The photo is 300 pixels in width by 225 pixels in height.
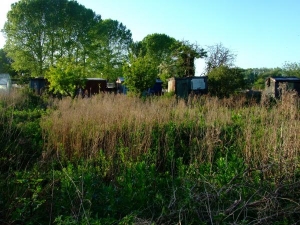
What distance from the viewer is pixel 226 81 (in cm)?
1989

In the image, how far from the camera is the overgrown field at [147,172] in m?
2.97

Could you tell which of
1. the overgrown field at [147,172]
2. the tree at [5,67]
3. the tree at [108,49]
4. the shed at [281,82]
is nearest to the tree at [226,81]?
the shed at [281,82]

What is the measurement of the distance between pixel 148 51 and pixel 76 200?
142 ft

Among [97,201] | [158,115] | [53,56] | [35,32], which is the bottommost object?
[97,201]

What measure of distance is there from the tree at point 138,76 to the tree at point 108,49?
16.1m

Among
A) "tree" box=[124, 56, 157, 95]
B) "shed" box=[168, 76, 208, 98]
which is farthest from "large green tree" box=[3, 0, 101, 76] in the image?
"tree" box=[124, 56, 157, 95]

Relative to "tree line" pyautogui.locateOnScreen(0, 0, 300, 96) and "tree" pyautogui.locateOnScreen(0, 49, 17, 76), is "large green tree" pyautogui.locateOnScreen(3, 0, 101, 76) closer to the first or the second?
"tree line" pyautogui.locateOnScreen(0, 0, 300, 96)

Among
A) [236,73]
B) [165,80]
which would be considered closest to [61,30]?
[165,80]

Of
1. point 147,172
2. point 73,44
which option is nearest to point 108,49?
point 73,44

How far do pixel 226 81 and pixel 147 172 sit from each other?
54.8 feet

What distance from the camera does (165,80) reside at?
95.4 feet

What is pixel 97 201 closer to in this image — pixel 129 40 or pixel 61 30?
pixel 61 30

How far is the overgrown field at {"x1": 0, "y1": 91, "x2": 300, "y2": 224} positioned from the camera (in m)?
2.97

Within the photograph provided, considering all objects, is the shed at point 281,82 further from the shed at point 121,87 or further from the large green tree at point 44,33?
the large green tree at point 44,33
